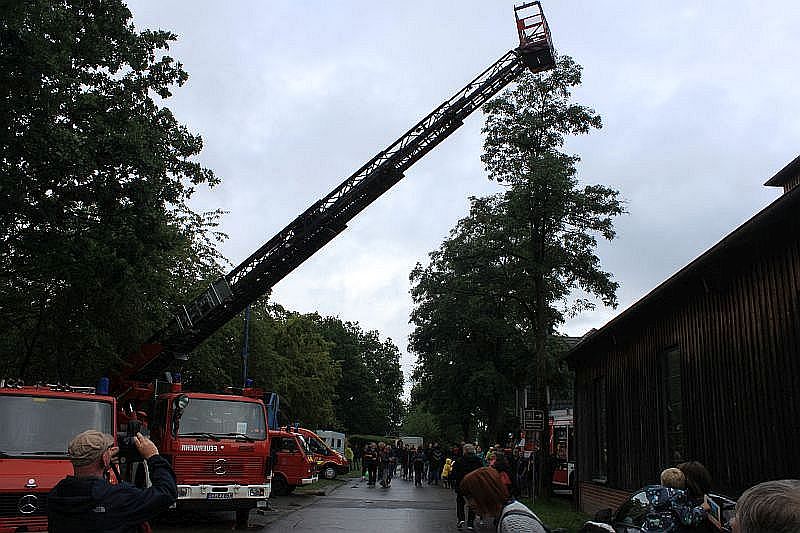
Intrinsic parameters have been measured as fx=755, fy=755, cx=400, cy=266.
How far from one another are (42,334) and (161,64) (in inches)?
325

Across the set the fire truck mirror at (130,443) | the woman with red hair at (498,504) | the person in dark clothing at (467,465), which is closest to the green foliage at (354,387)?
the person in dark clothing at (467,465)

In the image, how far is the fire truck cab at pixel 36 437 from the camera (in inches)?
343

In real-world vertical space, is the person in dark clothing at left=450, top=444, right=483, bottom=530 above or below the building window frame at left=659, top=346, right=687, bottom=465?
below

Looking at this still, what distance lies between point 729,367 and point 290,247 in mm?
9441

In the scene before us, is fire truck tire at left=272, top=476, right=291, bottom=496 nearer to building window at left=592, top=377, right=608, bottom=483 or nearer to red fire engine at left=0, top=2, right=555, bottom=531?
red fire engine at left=0, top=2, right=555, bottom=531

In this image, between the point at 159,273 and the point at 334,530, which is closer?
the point at 334,530

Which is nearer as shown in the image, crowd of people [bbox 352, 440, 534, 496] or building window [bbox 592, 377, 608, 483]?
building window [bbox 592, 377, 608, 483]

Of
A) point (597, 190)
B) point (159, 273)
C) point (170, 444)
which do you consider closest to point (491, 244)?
point (597, 190)

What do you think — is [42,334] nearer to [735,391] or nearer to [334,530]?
[334,530]

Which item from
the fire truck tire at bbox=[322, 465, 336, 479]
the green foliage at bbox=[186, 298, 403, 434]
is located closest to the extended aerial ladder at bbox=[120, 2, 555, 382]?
the green foliage at bbox=[186, 298, 403, 434]

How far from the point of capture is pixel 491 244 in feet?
77.9

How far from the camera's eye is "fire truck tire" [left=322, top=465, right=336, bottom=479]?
119 feet

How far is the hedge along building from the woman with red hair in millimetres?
5638

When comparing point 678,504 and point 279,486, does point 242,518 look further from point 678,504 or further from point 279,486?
point 678,504
